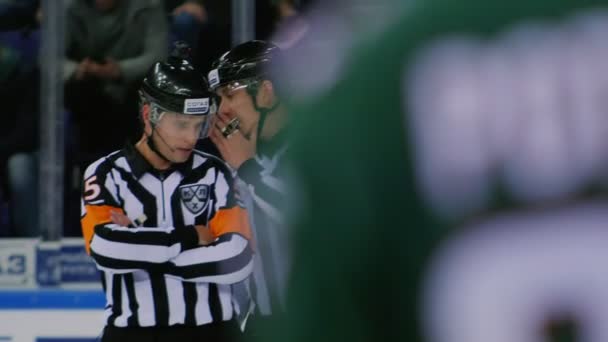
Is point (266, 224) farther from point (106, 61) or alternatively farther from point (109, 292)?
point (106, 61)

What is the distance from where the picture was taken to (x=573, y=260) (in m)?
0.83

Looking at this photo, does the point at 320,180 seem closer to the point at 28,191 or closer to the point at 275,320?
the point at 275,320

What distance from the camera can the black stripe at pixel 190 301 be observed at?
10.9ft

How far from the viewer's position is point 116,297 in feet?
10.9

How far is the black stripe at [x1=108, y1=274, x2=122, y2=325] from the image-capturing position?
332 centimetres

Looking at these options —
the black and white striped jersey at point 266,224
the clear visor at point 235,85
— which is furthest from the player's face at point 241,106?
the black and white striped jersey at point 266,224

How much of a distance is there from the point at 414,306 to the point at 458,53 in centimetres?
15

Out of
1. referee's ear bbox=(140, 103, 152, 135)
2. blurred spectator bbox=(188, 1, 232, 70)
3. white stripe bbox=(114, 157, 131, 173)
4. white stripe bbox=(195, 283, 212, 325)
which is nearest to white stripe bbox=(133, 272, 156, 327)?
white stripe bbox=(195, 283, 212, 325)

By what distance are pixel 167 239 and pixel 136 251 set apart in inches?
2.9

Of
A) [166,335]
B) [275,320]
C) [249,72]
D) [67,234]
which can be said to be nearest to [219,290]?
[166,335]

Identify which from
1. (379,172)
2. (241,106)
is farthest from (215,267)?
(379,172)

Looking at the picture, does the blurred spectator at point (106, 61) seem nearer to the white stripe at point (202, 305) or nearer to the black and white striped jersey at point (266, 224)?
the black and white striped jersey at point (266, 224)

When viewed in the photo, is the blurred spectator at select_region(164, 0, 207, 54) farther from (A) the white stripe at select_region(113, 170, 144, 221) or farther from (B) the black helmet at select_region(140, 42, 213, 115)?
(A) the white stripe at select_region(113, 170, 144, 221)

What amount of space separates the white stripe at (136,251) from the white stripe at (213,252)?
3 cm
